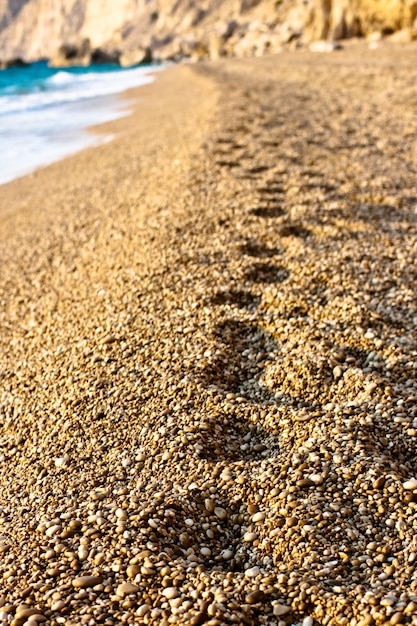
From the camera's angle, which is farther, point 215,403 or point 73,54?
point 73,54

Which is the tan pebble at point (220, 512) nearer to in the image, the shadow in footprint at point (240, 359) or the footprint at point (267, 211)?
the shadow in footprint at point (240, 359)

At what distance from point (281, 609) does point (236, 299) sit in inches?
86.7

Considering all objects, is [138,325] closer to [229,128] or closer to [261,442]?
[261,442]

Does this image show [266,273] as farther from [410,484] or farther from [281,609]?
[281,609]

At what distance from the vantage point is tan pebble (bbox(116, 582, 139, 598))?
2.01 metres

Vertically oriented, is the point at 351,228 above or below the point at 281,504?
above

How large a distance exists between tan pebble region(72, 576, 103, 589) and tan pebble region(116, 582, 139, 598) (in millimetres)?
93

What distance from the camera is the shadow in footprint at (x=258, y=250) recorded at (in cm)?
435

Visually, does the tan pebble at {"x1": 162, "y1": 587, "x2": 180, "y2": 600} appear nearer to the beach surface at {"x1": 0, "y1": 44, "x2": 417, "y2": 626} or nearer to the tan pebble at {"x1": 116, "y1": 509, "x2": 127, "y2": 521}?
the beach surface at {"x1": 0, "y1": 44, "x2": 417, "y2": 626}

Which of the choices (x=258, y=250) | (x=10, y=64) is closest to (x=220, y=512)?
(x=258, y=250)

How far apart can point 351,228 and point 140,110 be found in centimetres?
1044

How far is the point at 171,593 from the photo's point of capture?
1992 millimetres

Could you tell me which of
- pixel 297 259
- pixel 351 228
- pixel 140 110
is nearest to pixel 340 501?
pixel 297 259

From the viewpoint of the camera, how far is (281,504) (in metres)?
2.33
